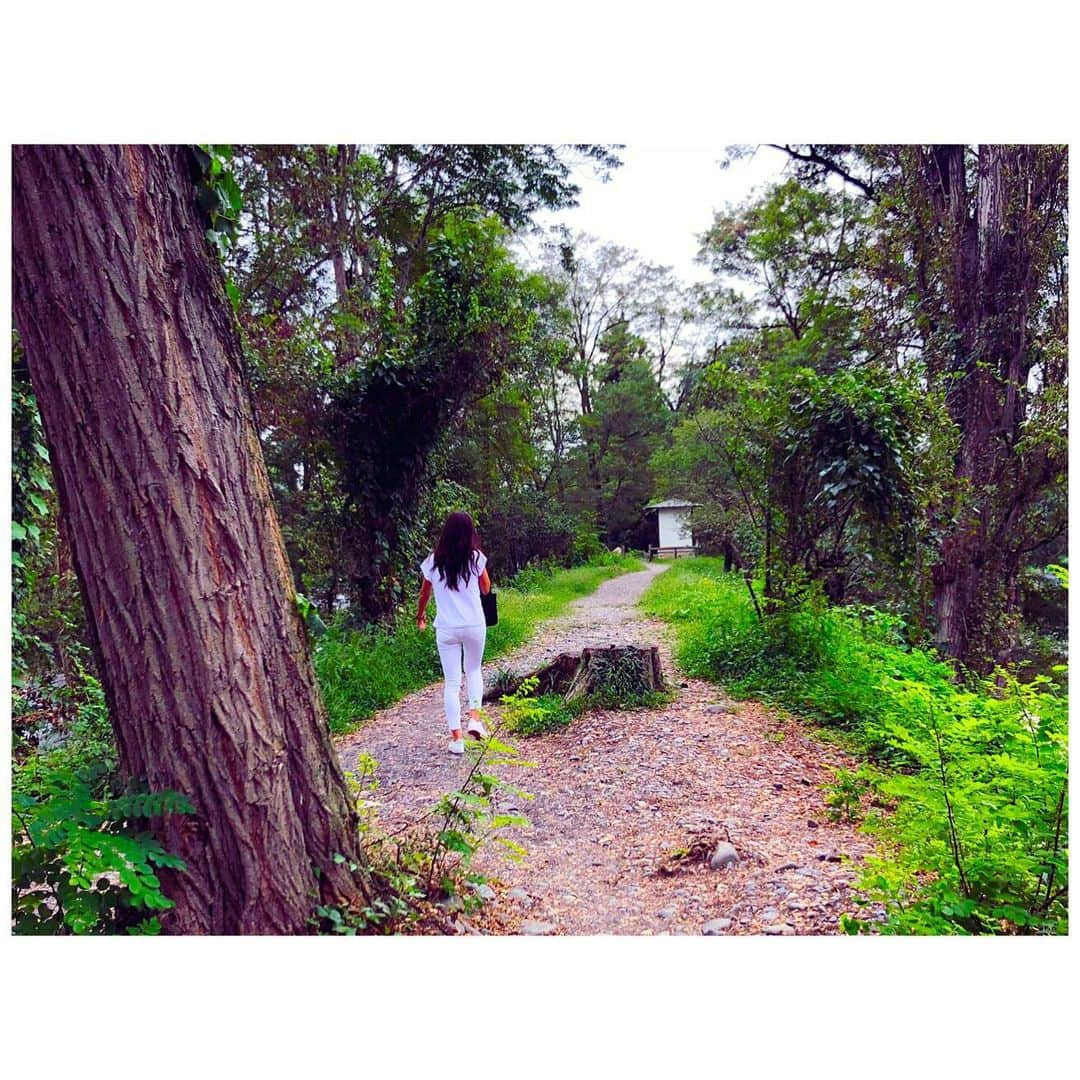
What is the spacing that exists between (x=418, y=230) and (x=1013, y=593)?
13.3 feet

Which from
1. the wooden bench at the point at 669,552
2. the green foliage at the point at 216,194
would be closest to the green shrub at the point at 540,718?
the wooden bench at the point at 669,552

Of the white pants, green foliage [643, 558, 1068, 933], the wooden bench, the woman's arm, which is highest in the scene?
the wooden bench

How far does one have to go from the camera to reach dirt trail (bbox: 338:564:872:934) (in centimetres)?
181

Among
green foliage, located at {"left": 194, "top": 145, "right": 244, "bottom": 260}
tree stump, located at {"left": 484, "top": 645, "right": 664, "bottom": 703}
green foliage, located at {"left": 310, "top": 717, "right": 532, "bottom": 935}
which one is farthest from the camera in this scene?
tree stump, located at {"left": 484, "top": 645, "right": 664, "bottom": 703}

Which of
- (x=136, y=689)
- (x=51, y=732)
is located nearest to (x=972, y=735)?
(x=136, y=689)

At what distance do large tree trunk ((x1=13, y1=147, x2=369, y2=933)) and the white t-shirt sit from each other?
136cm

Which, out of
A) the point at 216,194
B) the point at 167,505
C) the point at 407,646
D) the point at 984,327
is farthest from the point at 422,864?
the point at 984,327

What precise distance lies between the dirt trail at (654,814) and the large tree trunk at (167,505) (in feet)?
2.19

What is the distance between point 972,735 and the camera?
1.84 meters

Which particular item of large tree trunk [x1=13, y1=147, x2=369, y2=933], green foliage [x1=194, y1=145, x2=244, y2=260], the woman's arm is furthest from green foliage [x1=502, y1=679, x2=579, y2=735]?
green foliage [x1=194, y1=145, x2=244, y2=260]

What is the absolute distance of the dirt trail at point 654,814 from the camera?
1.81m

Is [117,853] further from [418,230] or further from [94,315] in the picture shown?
[418,230]

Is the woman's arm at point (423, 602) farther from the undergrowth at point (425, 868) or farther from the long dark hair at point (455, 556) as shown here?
the undergrowth at point (425, 868)

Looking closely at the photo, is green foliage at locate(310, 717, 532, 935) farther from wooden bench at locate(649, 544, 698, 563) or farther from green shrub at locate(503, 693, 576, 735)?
wooden bench at locate(649, 544, 698, 563)
